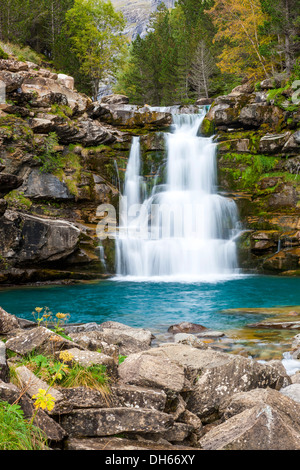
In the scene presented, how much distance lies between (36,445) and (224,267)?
62.6 feet

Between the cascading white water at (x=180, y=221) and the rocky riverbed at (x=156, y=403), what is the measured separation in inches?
600

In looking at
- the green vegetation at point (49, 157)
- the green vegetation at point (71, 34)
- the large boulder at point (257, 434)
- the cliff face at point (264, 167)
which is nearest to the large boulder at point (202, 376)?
the large boulder at point (257, 434)

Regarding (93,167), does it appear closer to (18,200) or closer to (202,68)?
(18,200)

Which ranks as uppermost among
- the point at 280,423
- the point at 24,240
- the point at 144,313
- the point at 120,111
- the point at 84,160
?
the point at 120,111

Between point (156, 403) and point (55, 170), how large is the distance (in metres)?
20.0

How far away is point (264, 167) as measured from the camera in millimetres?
23797

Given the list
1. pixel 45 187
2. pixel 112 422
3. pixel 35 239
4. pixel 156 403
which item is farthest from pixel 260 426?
pixel 45 187

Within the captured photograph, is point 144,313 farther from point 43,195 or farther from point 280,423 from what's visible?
point 43,195

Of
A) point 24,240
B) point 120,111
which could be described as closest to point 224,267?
point 24,240

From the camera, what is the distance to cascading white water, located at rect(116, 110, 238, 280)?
69.0 feet

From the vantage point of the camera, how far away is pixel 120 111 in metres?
28.0

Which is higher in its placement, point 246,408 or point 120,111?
point 120,111

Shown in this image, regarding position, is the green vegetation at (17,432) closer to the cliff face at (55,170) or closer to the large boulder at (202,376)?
the large boulder at (202,376)

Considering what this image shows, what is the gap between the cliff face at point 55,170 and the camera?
18766mm
